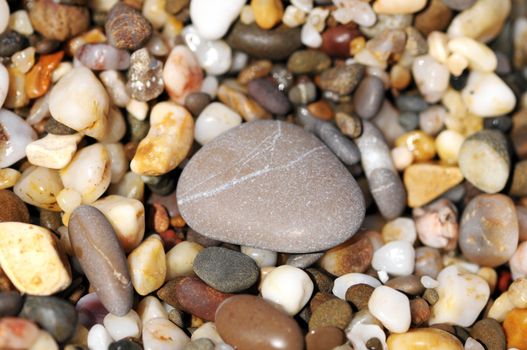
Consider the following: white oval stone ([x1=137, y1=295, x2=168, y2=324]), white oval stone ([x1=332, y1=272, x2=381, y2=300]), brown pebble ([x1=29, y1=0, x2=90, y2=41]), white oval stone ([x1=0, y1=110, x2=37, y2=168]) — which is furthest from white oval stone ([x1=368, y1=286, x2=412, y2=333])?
brown pebble ([x1=29, y1=0, x2=90, y2=41])

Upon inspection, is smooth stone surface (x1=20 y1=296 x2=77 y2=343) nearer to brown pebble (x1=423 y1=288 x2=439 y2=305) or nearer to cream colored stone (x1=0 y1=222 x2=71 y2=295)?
cream colored stone (x1=0 y1=222 x2=71 y2=295)

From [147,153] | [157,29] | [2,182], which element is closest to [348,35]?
[157,29]

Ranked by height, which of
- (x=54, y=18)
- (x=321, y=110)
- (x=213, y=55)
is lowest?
(x=321, y=110)

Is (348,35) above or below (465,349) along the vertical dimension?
above

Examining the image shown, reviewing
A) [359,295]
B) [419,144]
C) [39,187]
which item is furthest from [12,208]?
[419,144]

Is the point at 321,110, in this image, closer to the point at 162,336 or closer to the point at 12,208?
the point at 162,336

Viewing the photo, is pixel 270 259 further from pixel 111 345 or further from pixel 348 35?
pixel 348 35
